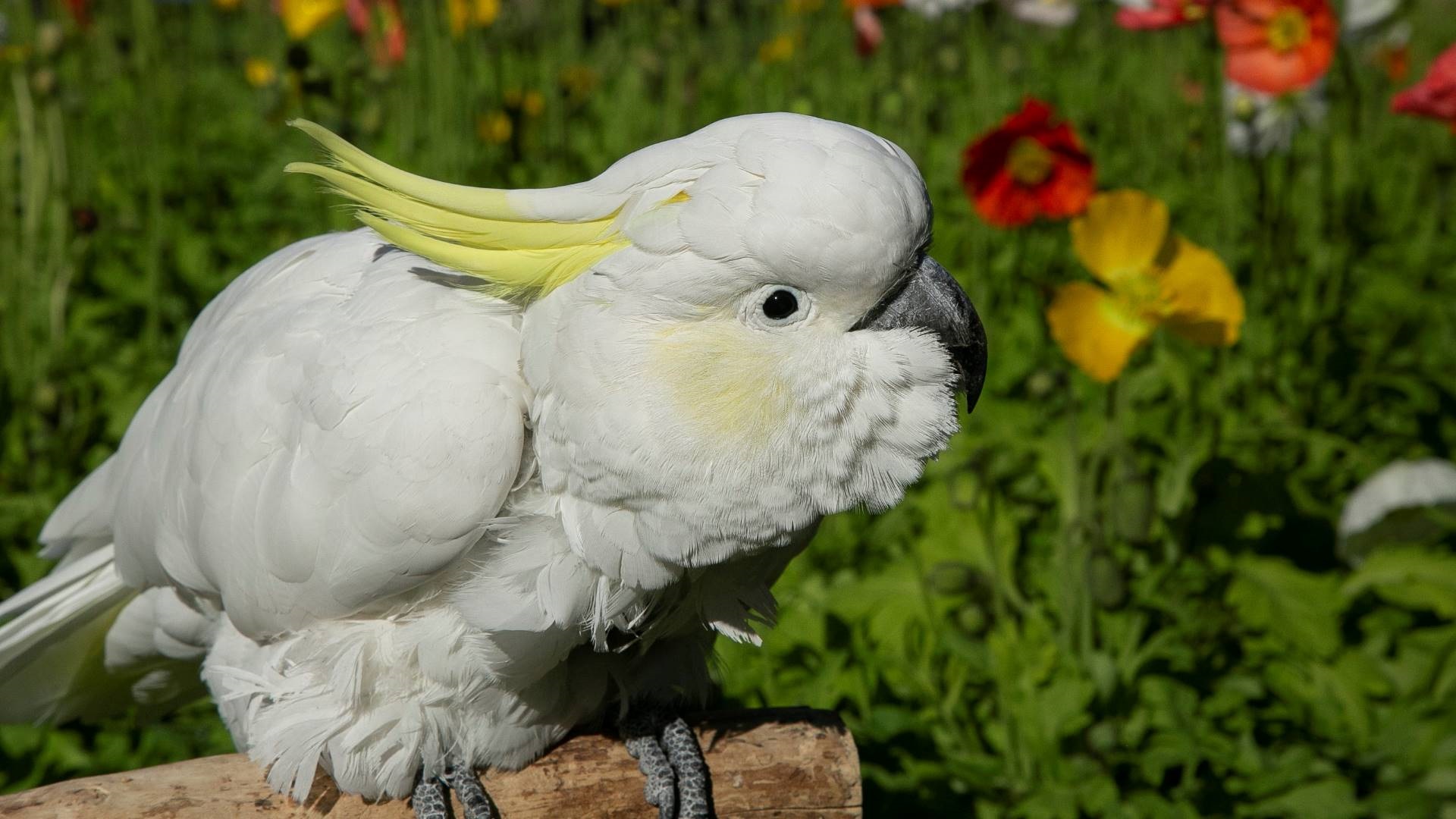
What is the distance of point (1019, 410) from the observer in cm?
290

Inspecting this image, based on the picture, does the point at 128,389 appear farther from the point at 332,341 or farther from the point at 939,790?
the point at 939,790

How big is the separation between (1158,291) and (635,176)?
1187 mm

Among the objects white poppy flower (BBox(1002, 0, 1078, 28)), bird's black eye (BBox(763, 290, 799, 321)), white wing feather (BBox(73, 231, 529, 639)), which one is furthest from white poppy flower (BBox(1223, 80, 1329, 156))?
white wing feather (BBox(73, 231, 529, 639))

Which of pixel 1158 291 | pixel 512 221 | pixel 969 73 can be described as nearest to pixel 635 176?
pixel 512 221

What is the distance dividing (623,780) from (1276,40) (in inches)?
86.0

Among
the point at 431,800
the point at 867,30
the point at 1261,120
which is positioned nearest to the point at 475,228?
the point at 431,800

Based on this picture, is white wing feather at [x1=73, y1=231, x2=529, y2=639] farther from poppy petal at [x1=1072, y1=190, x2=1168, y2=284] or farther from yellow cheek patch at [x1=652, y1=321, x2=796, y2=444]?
poppy petal at [x1=1072, y1=190, x2=1168, y2=284]

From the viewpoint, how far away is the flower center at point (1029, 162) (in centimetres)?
238

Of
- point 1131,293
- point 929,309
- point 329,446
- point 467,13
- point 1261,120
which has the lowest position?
point 329,446

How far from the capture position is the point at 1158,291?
2088mm

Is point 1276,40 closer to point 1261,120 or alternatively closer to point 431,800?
point 1261,120

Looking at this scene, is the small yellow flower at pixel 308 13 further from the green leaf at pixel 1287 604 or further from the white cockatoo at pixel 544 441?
the green leaf at pixel 1287 604

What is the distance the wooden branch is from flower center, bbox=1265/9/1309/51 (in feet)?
6.27

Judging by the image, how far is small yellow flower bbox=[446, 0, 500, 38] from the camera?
11.2 ft
